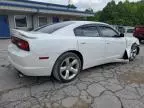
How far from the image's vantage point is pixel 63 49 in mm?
3730

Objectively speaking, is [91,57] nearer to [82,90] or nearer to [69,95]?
Answer: [82,90]

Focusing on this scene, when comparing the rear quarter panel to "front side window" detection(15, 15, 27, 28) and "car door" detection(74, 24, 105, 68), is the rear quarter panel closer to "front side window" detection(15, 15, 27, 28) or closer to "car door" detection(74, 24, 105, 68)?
"car door" detection(74, 24, 105, 68)

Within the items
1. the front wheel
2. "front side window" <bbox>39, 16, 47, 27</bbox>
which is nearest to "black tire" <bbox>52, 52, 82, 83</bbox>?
the front wheel

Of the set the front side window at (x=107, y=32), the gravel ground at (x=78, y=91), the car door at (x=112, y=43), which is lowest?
the gravel ground at (x=78, y=91)

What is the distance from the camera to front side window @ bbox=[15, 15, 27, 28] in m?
14.7

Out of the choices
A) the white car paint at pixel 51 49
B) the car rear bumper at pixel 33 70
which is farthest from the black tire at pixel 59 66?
the car rear bumper at pixel 33 70

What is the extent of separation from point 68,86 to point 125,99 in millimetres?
1293

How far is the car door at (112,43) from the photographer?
486 centimetres

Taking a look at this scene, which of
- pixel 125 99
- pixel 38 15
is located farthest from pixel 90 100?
pixel 38 15

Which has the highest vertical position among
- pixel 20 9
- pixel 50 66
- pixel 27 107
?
pixel 20 9

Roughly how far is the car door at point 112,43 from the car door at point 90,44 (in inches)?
9.4

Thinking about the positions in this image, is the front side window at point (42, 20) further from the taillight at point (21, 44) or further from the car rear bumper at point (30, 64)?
the car rear bumper at point (30, 64)

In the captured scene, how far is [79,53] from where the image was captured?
414cm

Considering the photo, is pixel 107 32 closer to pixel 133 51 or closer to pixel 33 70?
pixel 133 51
